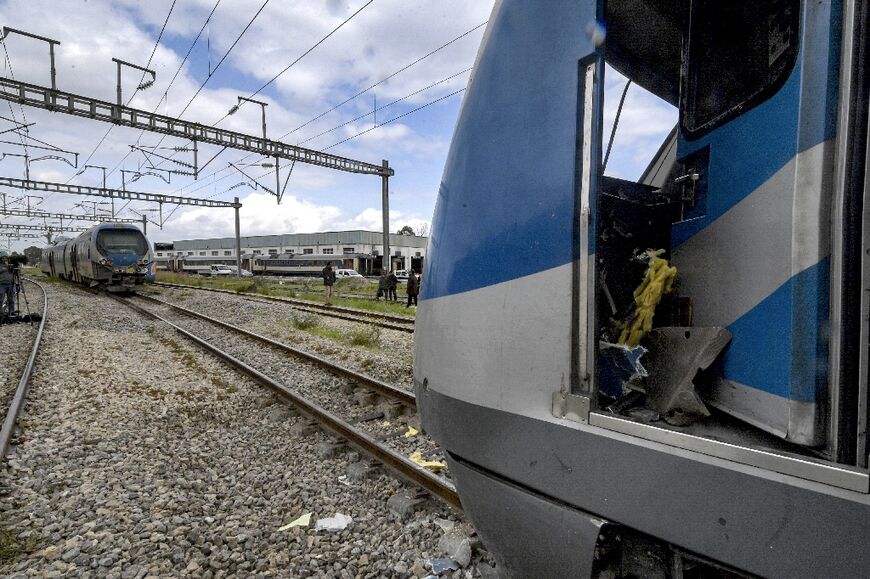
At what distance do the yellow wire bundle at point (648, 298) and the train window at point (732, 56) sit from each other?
0.57 m

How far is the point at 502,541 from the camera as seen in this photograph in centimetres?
183

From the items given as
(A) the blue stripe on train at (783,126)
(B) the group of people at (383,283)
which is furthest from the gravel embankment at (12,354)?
(B) the group of people at (383,283)

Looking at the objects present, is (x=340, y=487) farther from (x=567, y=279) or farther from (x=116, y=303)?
(x=116, y=303)

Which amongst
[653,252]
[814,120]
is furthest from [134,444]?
[814,120]

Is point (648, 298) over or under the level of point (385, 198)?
under

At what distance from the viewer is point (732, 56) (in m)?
1.77

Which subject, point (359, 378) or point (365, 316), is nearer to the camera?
point (359, 378)

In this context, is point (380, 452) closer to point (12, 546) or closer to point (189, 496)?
point (189, 496)

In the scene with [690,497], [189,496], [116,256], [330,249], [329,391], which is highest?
[330,249]

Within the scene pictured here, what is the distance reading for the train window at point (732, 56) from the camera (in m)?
1.50

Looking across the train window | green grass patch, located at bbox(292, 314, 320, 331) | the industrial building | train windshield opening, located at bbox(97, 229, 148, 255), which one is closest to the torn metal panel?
the train window

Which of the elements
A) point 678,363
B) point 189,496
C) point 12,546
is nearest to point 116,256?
point 189,496

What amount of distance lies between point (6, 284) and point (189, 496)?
41.3 feet

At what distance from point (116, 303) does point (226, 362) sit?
13217mm
